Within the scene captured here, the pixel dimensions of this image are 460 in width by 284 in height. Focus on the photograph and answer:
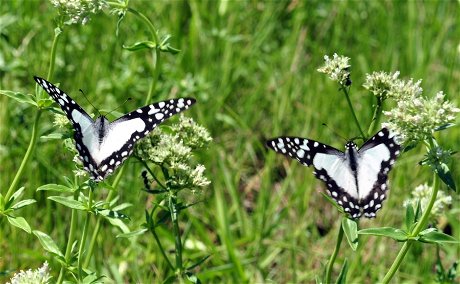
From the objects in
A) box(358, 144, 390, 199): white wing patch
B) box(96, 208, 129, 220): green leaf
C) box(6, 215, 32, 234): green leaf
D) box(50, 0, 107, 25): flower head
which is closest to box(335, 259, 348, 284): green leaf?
box(358, 144, 390, 199): white wing patch

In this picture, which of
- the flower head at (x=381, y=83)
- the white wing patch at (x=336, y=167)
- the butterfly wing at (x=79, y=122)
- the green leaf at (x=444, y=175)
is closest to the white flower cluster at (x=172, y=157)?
the butterfly wing at (x=79, y=122)

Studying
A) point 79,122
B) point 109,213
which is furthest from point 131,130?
point 109,213

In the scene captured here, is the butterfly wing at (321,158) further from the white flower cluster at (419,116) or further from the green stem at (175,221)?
the green stem at (175,221)

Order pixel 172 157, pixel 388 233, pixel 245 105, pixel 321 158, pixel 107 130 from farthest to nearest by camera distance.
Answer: pixel 245 105 < pixel 107 130 < pixel 321 158 < pixel 172 157 < pixel 388 233

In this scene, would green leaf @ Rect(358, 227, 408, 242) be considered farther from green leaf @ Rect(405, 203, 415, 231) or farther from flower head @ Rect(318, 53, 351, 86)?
flower head @ Rect(318, 53, 351, 86)

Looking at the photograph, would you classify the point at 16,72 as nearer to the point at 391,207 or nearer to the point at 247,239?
the point at 247,239

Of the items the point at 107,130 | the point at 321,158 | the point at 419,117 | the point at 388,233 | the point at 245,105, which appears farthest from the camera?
the point at 245,105

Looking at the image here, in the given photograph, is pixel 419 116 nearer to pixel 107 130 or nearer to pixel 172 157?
pixel 172 157
